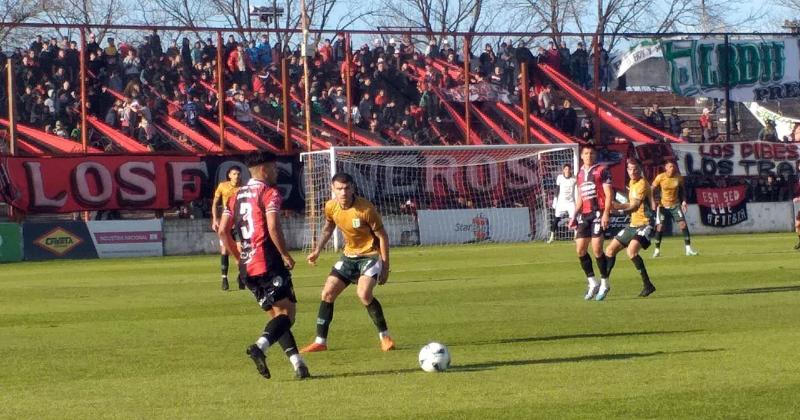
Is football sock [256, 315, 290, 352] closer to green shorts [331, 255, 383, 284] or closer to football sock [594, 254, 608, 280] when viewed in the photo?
green shorts [331, 255, 383, 284]

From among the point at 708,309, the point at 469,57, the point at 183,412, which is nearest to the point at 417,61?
the point at 469,57

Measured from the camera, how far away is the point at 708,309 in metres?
16.1

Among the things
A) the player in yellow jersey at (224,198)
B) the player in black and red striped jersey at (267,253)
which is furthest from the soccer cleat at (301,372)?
the player in yellow jersey at (224,198)

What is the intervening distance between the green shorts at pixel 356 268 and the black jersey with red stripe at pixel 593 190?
234 inches

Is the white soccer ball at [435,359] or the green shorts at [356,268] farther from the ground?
the green shorts at [356,268]

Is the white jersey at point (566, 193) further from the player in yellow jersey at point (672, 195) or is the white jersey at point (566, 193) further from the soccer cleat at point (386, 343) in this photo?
the soccer cleat at point (386, 343)

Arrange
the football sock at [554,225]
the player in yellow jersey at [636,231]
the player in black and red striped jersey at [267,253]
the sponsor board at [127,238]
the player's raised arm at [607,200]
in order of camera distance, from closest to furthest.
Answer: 1. the player in black and red striped jersey at [267,253]
2. the player's raised arm at [607,200]
3. the player in yellow jersey at [636,231]
4. the sponsor board at [127,238]
5. the football sock at [554,225]

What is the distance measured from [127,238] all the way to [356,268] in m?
22.3

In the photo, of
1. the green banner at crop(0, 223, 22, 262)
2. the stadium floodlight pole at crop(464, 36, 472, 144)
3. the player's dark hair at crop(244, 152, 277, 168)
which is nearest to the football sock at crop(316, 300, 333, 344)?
the player's dark hair at crop(244, 152, 277, 168)

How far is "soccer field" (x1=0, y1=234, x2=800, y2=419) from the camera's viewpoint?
9281 millimetres

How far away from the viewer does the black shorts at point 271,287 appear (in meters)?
10.8

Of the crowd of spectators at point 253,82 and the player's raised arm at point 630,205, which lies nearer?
the player's raised arm at point 630,205

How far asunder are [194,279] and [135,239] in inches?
405

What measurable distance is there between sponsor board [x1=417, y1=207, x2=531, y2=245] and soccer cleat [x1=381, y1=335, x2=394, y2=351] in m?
24.1
